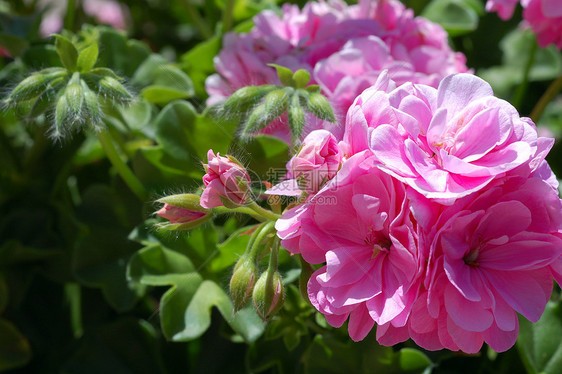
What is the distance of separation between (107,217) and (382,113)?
1.83ft

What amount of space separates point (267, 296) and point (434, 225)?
18cm

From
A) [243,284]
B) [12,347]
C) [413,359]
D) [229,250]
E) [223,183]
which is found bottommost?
[12,347]

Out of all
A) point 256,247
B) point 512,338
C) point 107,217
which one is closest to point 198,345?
point 107,217

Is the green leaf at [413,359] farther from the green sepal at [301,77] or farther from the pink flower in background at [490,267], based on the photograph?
the green sepal at [301,77]

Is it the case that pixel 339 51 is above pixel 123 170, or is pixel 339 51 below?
above

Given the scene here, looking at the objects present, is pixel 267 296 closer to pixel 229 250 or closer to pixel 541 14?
pixel 229 250

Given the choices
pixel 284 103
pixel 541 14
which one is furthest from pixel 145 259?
pixel 541 14

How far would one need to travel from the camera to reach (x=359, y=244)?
600 mm

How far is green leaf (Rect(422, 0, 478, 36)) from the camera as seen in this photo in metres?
1.17

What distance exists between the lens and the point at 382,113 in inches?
22.4

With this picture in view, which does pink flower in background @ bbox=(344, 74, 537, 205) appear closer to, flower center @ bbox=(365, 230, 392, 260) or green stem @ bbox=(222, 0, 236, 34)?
flower center @ bbox=(365, 230, 392, 260)

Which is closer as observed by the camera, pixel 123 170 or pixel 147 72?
pixel 123 170

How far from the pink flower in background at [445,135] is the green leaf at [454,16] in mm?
613

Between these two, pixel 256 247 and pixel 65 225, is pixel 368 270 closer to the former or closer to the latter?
pixel 256 247
